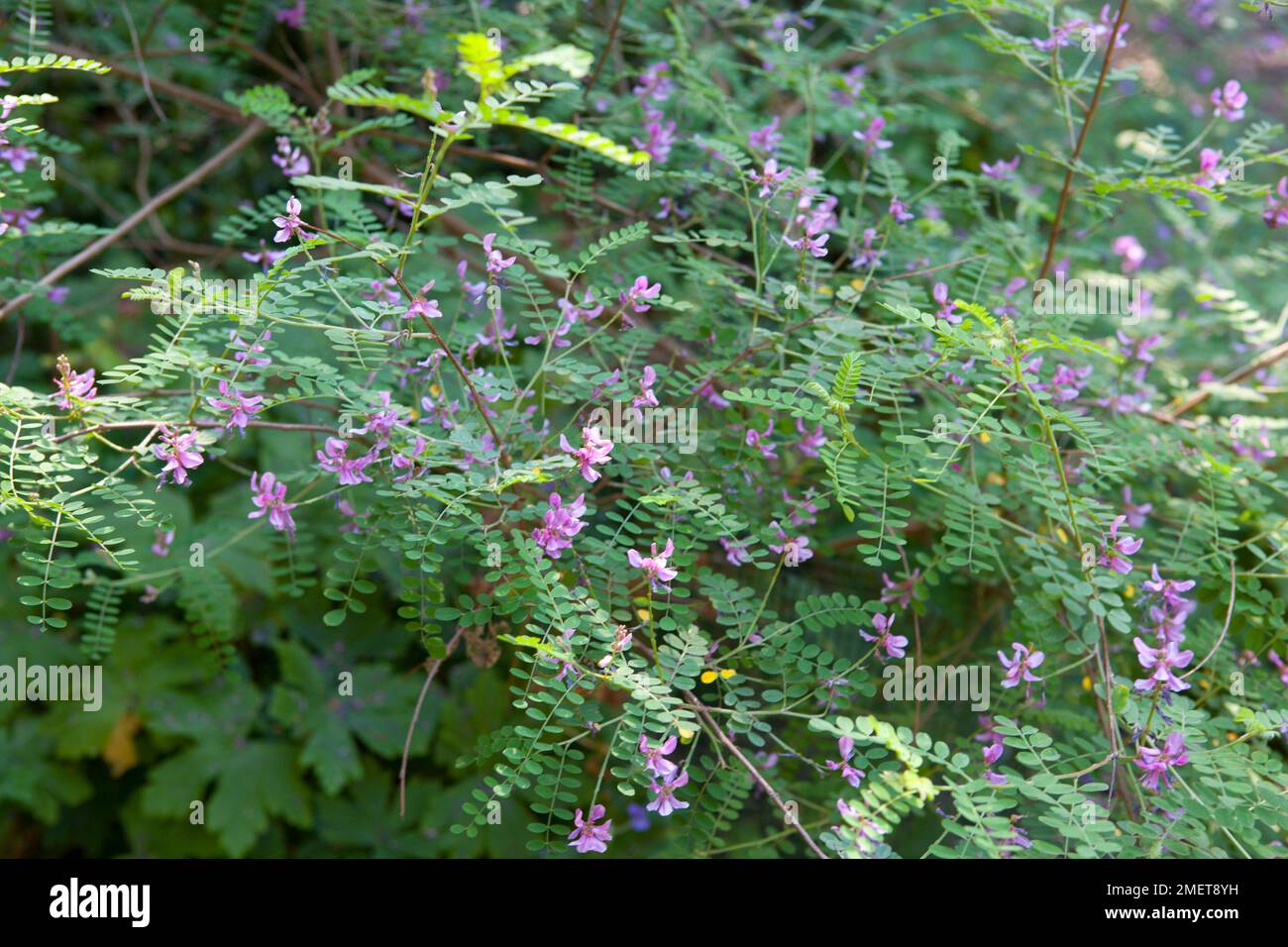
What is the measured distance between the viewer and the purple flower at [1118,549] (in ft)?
5.08

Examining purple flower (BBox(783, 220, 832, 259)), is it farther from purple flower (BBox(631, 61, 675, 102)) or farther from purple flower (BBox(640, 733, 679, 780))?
purple flower (BBox(640, 733, 679, 780))

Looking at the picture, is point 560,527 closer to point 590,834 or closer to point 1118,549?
point 590,834

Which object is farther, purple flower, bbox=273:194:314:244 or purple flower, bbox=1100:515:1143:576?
purple flower, bbox=1100:515:1143:576

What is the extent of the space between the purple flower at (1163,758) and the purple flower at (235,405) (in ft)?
4.13

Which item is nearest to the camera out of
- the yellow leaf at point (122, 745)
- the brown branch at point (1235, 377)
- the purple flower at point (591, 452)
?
the purple flower at point (591, 452)

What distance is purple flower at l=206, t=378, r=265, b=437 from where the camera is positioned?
1475 mm

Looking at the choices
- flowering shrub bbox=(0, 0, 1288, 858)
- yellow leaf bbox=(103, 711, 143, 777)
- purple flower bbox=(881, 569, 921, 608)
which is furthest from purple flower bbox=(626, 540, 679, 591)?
yellow leaf bbox=(103, 711, 143, 777)

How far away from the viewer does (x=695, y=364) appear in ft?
Result: 6.05

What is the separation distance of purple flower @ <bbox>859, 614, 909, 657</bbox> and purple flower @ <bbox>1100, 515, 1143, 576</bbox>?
0.31 m

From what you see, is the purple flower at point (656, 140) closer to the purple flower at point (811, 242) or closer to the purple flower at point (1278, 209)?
the purple flower at point (811, 242)

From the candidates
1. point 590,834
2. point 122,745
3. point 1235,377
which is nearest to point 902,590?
point 590,834

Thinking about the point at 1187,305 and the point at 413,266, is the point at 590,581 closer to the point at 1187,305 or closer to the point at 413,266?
the point at 413,266

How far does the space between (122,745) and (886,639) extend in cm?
231

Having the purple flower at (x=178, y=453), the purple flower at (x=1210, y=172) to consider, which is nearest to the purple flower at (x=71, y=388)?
the purple flower at (x=178, y=453)
